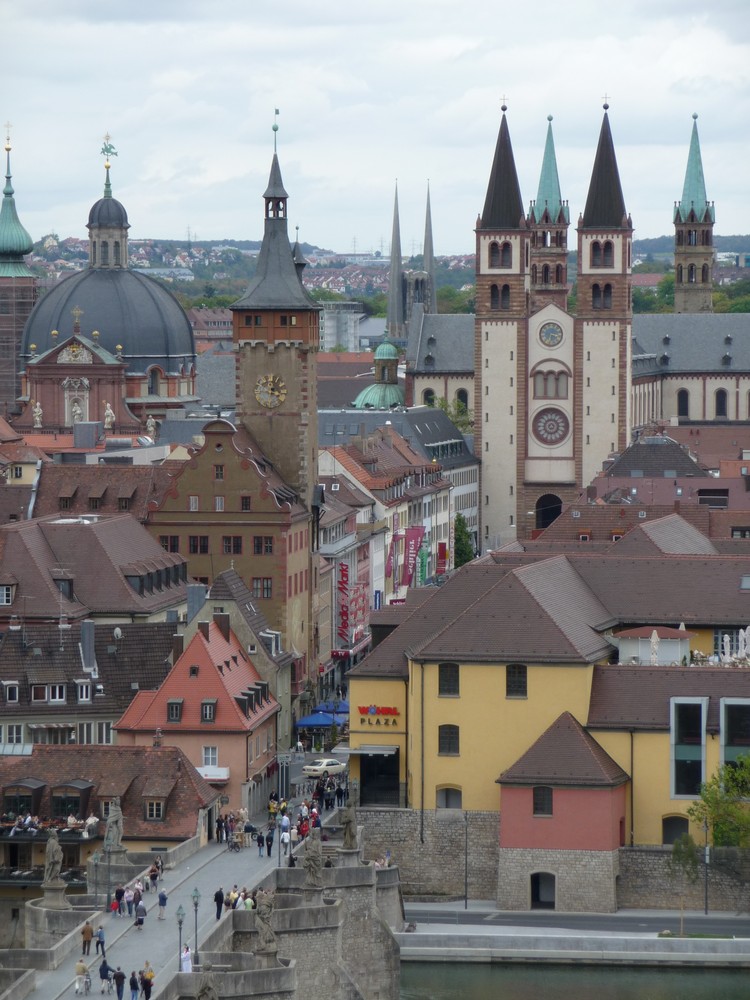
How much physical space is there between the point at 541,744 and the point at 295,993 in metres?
19.0

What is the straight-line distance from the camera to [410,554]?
184250 mm

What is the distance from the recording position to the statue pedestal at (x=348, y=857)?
9206 cm

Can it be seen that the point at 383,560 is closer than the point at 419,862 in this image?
No

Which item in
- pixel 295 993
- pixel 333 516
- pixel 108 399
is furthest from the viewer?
pixel 108 399

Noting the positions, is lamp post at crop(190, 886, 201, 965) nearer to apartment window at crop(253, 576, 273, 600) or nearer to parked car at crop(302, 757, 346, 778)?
parked car at crop(302, 757, 346, 778)

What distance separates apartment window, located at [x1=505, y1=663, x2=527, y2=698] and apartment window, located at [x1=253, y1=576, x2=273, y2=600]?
30.9 metres

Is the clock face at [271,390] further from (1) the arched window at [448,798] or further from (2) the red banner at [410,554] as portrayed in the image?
(2) the red banner at [410,554]

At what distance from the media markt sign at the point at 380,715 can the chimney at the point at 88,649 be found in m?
9.13

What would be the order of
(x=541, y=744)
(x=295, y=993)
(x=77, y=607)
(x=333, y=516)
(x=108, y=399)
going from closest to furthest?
(x=295, y=993) → (x=541, y=744) → (x=77, y=607) → (x=333, y=516) → (x=108, y=399)

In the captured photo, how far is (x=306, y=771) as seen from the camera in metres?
108

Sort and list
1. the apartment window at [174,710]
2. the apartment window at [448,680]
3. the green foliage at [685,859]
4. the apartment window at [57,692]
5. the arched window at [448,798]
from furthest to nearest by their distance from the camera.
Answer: the apartment window at [57,692], the apartment window at [174,710], the arched window at [448,798], the apartment window at [448,680], the green foliage at [685,859]

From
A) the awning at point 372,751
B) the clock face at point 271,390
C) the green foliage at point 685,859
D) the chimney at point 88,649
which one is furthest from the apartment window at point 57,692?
the clock face at point 271,390

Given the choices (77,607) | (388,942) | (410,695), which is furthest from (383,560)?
(388,942)

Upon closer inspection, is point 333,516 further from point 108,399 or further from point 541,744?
point 541,744
